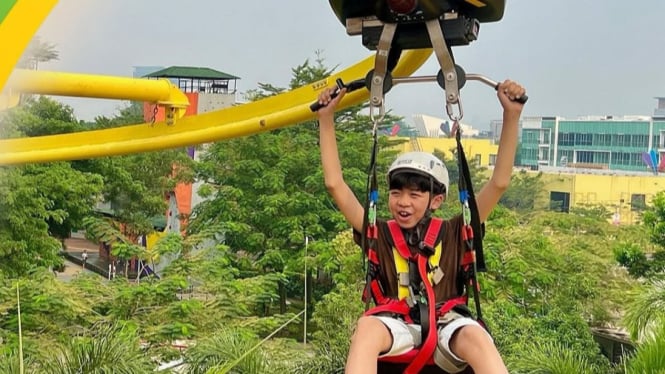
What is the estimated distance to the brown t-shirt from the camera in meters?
1.72

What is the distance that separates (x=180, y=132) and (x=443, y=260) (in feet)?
6.08

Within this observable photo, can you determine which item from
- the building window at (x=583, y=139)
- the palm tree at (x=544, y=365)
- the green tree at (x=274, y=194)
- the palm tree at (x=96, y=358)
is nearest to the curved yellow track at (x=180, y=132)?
the palm tree at (x=96, y=358)

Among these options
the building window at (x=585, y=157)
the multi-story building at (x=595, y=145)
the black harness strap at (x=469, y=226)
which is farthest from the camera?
the building window at (x=585, y=157)

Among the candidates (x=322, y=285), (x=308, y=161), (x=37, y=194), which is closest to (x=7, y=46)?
(x=37, y=194)

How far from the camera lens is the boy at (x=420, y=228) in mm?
1556

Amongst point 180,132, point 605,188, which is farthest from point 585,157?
point 180,132

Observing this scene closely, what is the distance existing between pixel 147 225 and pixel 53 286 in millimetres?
7224

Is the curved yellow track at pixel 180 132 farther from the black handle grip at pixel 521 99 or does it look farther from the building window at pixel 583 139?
the building window at pixel 583 139

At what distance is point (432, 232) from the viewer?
5.70 feet

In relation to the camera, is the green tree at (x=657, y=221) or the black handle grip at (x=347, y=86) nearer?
the black handle grip at (x=347, y=86)

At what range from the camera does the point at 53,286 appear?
23.9 ft

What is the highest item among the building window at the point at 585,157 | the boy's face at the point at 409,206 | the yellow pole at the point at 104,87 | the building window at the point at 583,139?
the building window at the point at 583,139

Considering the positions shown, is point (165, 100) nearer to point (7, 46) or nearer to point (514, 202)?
point (7, 46)

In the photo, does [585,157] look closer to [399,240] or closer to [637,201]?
[637,201]
